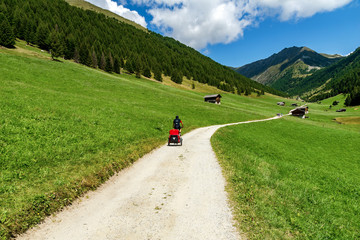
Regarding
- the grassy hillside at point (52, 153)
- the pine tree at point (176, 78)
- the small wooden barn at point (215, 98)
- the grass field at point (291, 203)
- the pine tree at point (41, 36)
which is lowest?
the grassy hillside at point (52, 153)

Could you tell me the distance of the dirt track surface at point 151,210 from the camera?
5.46 m

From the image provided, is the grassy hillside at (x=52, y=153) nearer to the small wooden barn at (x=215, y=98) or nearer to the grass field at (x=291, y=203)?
the grass field at (x=291, y=203)

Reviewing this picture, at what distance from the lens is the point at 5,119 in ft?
41.4

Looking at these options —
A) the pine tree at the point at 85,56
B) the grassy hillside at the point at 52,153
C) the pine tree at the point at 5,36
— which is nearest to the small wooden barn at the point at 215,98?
the grassy hillside at the point at 52,153

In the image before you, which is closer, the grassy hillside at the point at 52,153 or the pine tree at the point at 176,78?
the grassy hillside at the point at 52,153

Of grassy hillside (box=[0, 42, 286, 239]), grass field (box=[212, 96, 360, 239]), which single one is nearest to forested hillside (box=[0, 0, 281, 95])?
grassy hillside (box=[0, 42, 286, 239])

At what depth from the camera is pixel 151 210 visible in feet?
21.8

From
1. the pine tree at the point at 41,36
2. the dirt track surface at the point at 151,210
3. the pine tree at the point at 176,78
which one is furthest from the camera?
the pine tree at the point at 176,78

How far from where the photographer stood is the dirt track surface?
5457 mm

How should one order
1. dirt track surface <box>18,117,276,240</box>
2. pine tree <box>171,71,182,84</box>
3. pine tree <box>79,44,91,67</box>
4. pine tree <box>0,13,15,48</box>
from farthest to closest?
pine tree <box>171,71,182,84</box> < pine tree <box>79,44,91,67</box> < pine tree <box>0,13,15,48</box> < dirt track surface <box>18,117,276,240</box>

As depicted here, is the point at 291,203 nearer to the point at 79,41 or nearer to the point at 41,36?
the point at 41,36

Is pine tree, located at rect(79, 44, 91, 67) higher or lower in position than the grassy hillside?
higher

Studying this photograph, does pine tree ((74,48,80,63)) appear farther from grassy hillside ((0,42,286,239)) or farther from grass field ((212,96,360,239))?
grass field ((212,96,360,239))

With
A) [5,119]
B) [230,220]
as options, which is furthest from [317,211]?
[5,119]
